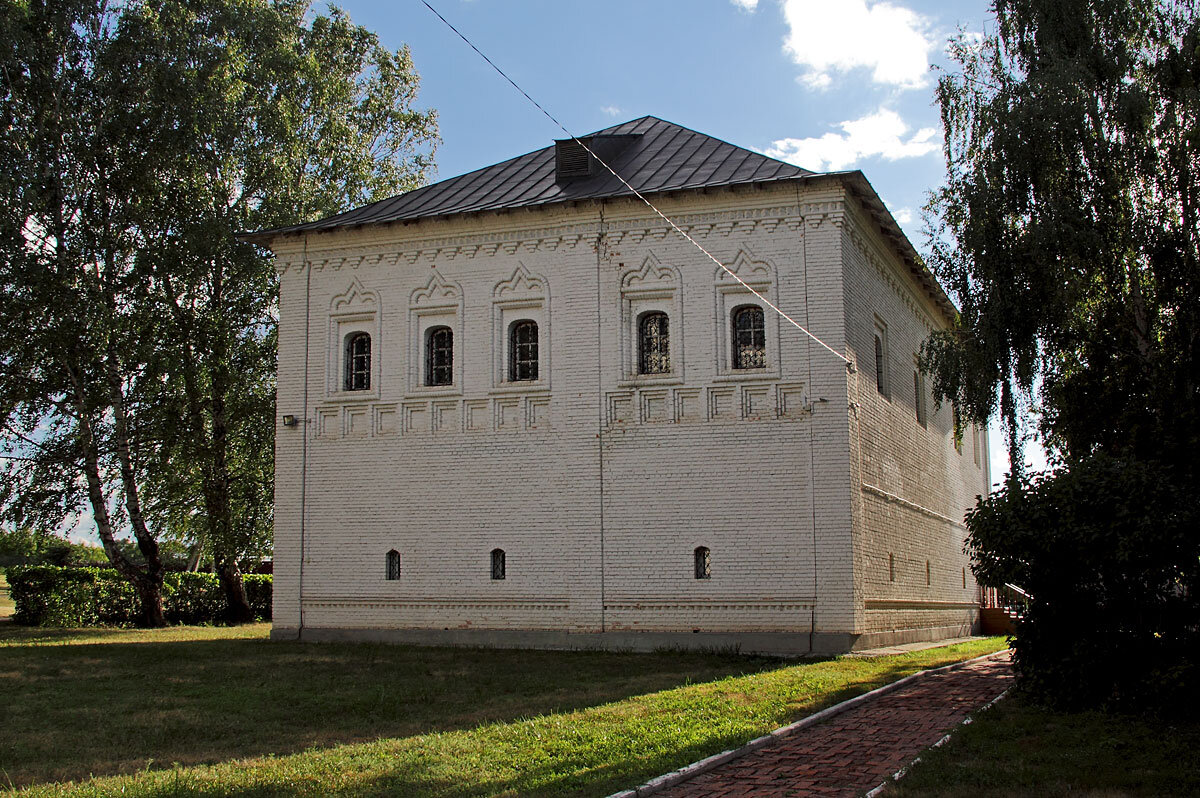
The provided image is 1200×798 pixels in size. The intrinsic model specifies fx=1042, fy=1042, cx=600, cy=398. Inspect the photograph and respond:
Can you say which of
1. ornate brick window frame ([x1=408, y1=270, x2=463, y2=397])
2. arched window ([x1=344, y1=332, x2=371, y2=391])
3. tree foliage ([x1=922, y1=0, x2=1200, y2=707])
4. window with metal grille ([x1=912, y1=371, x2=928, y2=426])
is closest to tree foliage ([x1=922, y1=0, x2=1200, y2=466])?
tree foliage ([x1=922, y1=0, x2=1200, y2=707])

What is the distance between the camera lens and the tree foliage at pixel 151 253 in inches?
846

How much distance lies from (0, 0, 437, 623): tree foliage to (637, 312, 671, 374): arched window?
10.2 m

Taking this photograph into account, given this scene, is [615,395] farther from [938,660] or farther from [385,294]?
[938,660]

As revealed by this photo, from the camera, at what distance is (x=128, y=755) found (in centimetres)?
825

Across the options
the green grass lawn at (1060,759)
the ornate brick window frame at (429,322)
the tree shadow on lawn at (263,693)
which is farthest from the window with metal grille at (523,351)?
the green grass lawn at (1060,759)

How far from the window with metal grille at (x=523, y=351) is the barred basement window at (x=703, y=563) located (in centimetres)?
435

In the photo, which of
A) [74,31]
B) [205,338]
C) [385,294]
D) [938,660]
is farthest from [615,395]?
[74,31]

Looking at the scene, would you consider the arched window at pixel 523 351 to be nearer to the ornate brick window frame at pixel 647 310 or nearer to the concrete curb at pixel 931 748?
the ornate brick window frame at pixel 647 310

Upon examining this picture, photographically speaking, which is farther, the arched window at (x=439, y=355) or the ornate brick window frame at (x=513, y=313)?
the arched window at (x=439, y=355)

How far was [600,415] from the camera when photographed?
18062 mm

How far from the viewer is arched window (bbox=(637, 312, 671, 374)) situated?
18234 millimetres

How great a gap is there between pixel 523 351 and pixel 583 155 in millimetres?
4114

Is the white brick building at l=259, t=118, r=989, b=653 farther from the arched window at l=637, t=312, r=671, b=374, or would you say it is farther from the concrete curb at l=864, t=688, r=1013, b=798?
the concrete curb at l=864, t=688, r=1013, b=798

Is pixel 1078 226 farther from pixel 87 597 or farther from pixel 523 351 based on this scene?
pixel 87 597
